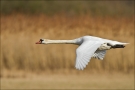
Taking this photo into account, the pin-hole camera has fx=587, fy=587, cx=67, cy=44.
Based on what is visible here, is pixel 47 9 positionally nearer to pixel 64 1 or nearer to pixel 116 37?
pixel 64 1

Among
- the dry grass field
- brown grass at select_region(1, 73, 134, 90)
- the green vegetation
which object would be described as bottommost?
brown grass at select_region(1, 73, 134, 90)

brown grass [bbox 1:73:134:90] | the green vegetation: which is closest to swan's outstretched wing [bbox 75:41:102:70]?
brown grass [bbox 1:73:134:90]

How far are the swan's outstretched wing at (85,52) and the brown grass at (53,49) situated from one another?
205 inches

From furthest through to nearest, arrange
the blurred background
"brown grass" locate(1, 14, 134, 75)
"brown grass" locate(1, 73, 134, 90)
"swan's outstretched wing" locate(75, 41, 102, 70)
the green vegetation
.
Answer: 1. the green vegetation
2. "brown grass" locate(1, 14, 134, 75)
3. the blurred background
4. "brown grass" locate(1, 73, 134, 90)
5. "swan's outstretched wing" locate(75, 41, 102, 70)

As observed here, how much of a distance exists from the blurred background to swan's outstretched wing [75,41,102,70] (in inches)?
160

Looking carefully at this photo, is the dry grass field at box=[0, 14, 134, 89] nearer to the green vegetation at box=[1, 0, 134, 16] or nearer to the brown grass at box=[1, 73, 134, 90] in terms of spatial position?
the brown grass at box=[1, 73, 134, 90]

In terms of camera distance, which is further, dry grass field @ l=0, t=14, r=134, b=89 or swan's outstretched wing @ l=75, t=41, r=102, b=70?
dry grass field @ l=0, t=14, r=134, b=89

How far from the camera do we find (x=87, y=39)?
274 inches

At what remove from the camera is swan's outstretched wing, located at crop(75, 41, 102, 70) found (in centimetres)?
604

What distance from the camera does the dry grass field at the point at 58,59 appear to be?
445 inches

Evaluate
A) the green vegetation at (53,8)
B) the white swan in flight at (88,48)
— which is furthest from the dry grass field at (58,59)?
the white swan in flight at (88,48)

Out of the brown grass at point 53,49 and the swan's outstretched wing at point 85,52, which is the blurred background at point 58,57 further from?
the swan's outstretched wing at point 85,52

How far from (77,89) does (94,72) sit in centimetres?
150

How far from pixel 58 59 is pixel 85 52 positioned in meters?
5.68
